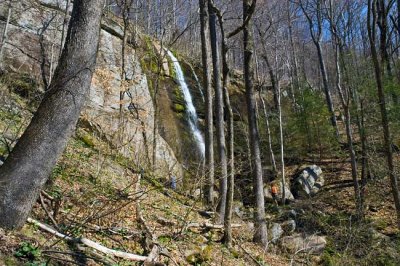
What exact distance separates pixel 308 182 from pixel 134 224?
11.4 meters

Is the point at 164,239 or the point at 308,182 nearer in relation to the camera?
the point at 164,239

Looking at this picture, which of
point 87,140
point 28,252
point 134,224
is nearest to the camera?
point 28,252

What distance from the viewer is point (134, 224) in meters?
6.11

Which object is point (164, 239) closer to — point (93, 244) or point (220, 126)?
point (93, 244)

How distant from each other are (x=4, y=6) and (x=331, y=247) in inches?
530

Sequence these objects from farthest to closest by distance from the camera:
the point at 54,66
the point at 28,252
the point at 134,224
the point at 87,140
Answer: the point at 54,66 < the point at 87,140 < the point at 134,224 < the point at 28,252

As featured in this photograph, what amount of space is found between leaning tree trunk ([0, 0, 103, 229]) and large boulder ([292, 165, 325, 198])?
1289 cm

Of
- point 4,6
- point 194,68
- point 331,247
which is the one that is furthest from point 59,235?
point 194,68

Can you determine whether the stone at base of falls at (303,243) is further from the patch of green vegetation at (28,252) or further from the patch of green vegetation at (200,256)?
the patch of green vegetation at (28,252)

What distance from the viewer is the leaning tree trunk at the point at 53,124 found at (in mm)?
3709

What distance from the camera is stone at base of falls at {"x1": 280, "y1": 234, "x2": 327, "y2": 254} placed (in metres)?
9.52

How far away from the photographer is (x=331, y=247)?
10.1m

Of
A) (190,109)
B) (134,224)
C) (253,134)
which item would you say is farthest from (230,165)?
(190,109)

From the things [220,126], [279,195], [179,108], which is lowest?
[279,195]
